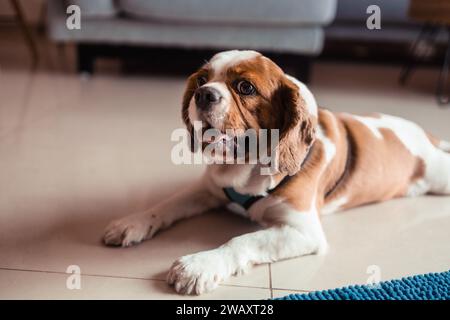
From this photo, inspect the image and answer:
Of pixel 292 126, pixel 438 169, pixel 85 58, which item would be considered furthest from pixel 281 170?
pixel 85 58

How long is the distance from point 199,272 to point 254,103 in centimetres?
41

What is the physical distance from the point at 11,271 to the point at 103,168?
649 mm

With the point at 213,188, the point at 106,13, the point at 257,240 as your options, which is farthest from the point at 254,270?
the point at 106,13

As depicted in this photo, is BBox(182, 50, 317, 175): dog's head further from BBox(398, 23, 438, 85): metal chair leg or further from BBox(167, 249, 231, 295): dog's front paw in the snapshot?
BBox(398, 23, 438, 85): metal chair leg

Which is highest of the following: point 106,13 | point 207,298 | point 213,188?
point 106,13

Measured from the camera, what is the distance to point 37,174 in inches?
68.5

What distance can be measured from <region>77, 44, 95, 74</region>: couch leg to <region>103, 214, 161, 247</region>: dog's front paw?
1.80 meters

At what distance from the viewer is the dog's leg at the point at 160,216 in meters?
1.35

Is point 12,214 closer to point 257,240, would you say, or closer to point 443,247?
point 257,240

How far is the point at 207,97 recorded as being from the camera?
1.17m

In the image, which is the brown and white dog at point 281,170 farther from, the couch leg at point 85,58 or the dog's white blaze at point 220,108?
the couch leg at point 85,58

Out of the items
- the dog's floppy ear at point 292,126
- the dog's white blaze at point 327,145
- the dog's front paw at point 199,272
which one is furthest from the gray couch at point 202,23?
the dog's front paw at point 199,272

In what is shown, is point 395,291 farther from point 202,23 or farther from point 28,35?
point 28,35
